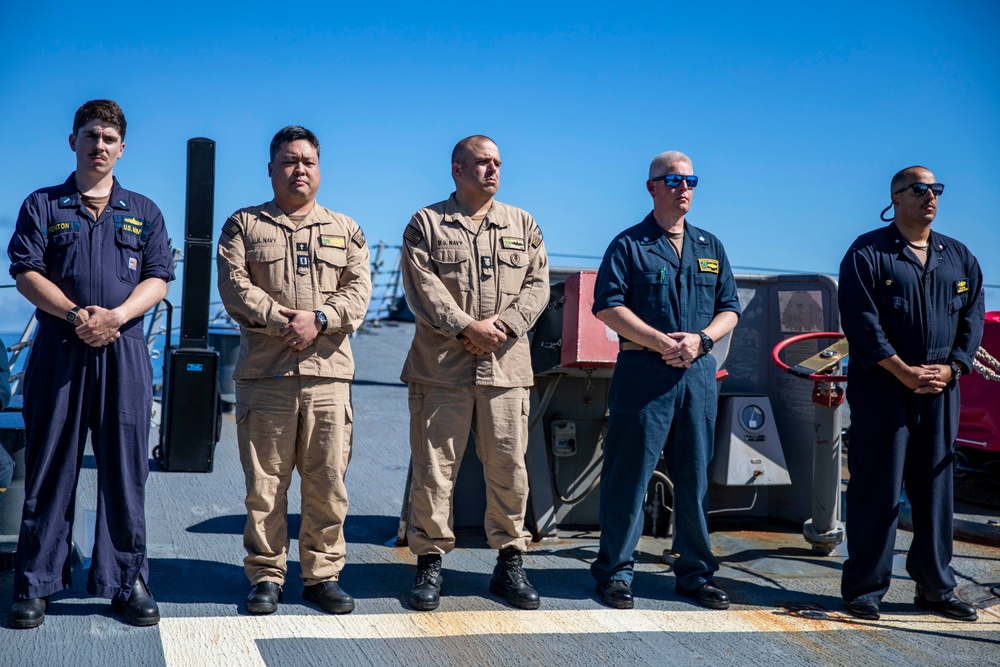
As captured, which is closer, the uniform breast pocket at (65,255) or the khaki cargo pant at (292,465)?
the uniform breast pocket at (65,255)

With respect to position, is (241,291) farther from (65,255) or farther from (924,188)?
(924,188)

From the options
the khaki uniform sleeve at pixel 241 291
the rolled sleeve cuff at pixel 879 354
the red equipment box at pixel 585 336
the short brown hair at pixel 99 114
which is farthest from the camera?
the red equipment box at pixel 585 336

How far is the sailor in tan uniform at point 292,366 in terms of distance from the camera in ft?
12.1

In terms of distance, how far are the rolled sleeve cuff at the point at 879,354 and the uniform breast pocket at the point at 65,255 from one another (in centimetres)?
311

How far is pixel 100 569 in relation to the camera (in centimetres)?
344

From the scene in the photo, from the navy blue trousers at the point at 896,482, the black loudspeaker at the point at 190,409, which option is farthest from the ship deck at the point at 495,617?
the black loudspeaker at the point at 190,409

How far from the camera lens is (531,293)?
4023 mm

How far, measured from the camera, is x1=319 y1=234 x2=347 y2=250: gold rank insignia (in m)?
3.81

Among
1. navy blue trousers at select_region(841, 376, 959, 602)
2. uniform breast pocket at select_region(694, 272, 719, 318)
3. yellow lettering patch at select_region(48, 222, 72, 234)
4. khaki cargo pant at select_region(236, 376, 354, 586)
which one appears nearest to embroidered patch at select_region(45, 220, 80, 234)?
yellow lettering patch at select_region(48, 222, 72, 234)

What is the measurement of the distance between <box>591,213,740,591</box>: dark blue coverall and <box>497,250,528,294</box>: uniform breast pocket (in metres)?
0.34

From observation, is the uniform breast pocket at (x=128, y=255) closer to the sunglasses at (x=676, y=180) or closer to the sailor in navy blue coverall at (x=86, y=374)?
the sailor in navy blue coverall at (x=86, y=374)

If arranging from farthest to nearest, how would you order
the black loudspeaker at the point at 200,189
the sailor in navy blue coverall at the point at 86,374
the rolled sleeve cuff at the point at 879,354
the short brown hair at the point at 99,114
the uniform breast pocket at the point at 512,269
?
the black loudspeaker at the point at 200,189
the uniform breast pocket at the point at 512,269
the rolled sleeve cuff at the point at 879,354
the short brown hair at the point at 99,114
the sailor in navy blue coverall at the point at 86,374

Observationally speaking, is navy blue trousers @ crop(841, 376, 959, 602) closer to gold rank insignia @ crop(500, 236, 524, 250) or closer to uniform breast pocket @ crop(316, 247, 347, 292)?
gold rank insignia @ crop(500, 236, 524, 250)

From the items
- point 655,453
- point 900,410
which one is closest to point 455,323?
point 655,453
